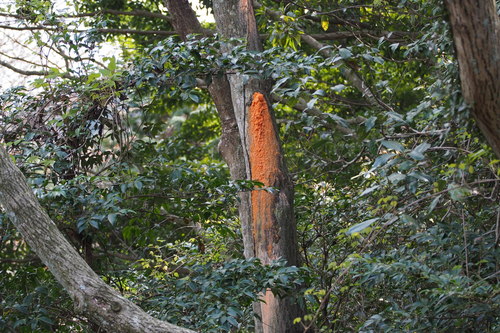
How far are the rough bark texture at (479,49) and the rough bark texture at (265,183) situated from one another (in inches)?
109

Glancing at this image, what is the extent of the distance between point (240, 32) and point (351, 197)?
1.72m

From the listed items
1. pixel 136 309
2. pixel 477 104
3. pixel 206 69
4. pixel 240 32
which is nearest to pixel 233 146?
pixel 240 32

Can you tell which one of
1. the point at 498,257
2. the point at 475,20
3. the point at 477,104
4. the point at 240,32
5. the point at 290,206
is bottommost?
the point at 498,257

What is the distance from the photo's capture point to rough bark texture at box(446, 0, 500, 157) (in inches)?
86.4

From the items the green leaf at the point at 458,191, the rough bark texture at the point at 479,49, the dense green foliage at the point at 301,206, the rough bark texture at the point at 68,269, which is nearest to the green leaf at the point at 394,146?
the dense green foliage at the point at 301,206

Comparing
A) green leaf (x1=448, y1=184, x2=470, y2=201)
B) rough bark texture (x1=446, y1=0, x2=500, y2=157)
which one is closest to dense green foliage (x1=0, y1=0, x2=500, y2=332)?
green leaf (x1=448, y1=184, x2=470, y2=201)

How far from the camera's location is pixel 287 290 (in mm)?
3768

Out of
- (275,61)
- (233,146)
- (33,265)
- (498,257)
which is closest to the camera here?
(498,257)

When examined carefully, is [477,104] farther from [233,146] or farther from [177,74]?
[233,146]

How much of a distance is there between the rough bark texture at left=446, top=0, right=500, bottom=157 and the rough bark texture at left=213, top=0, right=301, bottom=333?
276 cm

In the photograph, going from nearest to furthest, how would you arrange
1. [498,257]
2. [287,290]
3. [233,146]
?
[498,257] → [287,290] → [233,146]

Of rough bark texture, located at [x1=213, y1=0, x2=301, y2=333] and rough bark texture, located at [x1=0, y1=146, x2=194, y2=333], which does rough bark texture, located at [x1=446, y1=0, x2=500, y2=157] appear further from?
rough bark texture, located at [x1=213, y1=0, x2=301, y2=333]

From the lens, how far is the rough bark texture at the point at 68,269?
10.8 feet

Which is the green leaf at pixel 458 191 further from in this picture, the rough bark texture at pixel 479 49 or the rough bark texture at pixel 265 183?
the rough bark texture at pixel 265 183
